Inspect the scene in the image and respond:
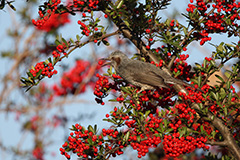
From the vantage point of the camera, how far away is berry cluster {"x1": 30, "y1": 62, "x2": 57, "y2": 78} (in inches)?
184

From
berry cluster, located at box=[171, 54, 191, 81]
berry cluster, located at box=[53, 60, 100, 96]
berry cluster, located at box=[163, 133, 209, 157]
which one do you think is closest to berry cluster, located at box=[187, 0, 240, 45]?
berry cluster, located at box=[171, 54, 191, 81]

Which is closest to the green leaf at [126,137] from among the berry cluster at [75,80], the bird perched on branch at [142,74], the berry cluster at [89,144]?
→ the berry cluster at [89,144]

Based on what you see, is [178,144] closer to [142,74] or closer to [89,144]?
[89,144]

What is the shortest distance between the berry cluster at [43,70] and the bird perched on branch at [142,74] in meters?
1.61

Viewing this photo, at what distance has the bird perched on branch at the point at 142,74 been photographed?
5.70 metres

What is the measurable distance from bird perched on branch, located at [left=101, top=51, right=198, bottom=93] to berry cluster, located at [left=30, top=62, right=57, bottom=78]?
1.61m

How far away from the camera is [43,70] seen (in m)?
4.73

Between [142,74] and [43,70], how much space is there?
2.37 meters

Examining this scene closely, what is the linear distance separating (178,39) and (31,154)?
26.0 ft

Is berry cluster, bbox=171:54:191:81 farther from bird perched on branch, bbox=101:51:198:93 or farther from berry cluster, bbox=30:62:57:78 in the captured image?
berry cluster, bbox=30:62:57:78

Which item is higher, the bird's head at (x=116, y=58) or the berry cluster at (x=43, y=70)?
the bird's head at (x=116, y=58)

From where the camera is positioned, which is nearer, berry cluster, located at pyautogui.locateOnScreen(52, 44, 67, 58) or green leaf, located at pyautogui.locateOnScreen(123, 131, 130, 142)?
green leaf, located at pyautogui.locateOnScreen(123, 131, 130, 142)

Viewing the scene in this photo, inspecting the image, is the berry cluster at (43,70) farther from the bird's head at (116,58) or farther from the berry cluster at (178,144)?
the bird's head at (116,58)

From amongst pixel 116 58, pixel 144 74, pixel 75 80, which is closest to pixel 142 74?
pixel 144 74
